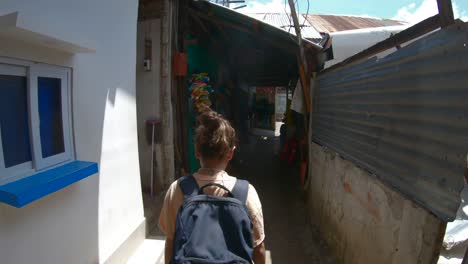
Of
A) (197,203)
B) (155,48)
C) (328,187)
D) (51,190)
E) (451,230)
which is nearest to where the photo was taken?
(197,203)

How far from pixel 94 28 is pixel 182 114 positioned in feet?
9.43

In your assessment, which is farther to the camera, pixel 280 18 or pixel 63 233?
pixel 280 18

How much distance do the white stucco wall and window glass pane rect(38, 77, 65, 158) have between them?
0.13 meters

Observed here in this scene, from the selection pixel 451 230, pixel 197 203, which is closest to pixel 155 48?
pixel 197 203

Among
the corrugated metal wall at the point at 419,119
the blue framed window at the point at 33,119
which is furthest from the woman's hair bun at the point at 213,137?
the corrugated metal wall at the point at 419,119

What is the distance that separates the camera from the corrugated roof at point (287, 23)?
194 inches

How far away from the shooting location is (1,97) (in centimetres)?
140

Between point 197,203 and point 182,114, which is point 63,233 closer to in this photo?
point 197,203

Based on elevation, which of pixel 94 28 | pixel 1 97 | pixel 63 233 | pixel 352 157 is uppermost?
pixel 94 28

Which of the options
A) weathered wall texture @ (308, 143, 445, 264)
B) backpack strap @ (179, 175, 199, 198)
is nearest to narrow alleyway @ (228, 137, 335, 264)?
weathered wall texture @ (308, 143, 445, 264)

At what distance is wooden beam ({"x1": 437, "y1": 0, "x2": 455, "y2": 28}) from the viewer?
148 centimetres

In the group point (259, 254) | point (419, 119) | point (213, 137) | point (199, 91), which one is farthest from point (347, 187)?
point (199, 91)

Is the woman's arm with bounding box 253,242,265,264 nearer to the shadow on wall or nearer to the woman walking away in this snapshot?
the woman walking away

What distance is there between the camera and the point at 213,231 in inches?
47.0
